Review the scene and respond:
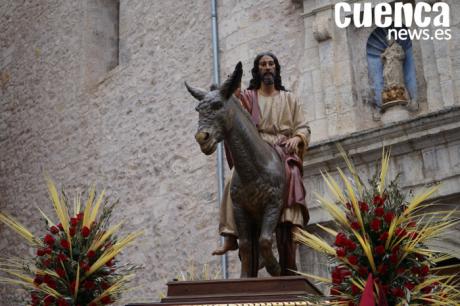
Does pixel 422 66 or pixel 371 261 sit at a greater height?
pixel 422 66

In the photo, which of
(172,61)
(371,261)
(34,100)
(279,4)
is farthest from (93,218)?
(34,100)

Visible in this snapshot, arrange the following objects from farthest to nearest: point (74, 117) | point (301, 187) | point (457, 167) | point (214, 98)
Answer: point (74, 117) < point (457, 167) < point (301, 187) < point (214, 98)

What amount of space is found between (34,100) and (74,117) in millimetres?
1395

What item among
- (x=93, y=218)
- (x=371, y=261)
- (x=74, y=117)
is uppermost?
(x=74, y=117)

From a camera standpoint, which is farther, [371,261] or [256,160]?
[256,160]

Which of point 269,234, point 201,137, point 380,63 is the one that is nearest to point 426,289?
point 269,234

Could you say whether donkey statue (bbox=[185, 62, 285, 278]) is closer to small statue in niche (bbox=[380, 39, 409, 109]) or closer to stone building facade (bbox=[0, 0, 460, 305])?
stone building facade (bbox=[0, 0, 460, 305])

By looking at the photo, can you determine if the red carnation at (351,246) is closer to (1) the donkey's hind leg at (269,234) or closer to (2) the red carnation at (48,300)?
(1) the donkey's hind leg at (269,234)

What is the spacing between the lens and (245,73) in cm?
956

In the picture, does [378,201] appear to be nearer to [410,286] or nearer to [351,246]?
[351,246]

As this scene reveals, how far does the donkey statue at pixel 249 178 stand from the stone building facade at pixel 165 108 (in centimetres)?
334

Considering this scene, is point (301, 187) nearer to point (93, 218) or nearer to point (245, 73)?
point (93, 218)

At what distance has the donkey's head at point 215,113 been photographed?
4.19 m

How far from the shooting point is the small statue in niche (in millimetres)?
8414
